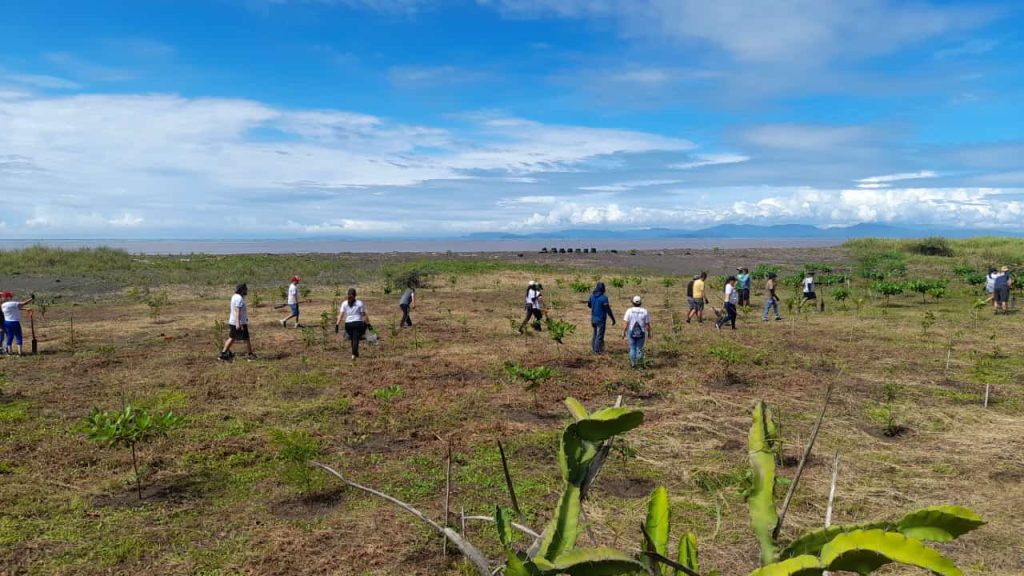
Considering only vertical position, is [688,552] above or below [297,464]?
above

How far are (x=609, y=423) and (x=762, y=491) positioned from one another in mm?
938

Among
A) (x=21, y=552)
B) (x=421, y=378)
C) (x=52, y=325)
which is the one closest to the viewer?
(x=21, y=552)

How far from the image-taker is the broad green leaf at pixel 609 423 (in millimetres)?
3031

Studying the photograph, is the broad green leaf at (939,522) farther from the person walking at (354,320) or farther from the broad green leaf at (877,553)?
the person walking at (354,320)

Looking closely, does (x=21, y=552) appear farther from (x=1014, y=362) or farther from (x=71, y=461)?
(x=1014, y=362)

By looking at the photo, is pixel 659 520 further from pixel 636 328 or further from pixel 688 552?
pixel 636 328

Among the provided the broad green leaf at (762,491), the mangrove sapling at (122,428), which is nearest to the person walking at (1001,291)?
the broad green leaf at (762,491)

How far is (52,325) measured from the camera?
2031 centimetres

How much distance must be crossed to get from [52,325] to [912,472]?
78.6ft

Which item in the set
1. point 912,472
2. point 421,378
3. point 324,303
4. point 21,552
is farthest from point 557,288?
point 21,552

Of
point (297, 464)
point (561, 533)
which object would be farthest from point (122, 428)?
point (561, 533)

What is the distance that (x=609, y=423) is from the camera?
3057mm

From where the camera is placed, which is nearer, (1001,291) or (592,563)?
(592,563)

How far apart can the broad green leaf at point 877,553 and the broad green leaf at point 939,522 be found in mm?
207
